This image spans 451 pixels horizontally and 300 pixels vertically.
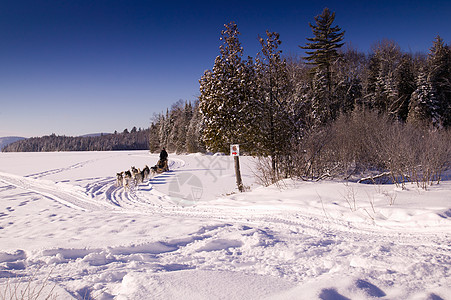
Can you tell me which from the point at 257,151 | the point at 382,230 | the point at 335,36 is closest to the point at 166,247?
the point at 382,230

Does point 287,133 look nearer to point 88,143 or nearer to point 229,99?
point 229,99

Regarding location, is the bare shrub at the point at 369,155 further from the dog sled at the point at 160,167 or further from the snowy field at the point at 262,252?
the dog sled at the point at 160,167

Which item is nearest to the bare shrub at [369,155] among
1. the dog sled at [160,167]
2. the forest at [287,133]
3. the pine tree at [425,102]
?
the forest at [287,133]

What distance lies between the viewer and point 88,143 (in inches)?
4995

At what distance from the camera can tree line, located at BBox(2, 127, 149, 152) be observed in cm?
11584

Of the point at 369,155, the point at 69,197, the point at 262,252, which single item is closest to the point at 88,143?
the point at 69,197

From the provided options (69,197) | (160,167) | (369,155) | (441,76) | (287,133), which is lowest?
(69,197)

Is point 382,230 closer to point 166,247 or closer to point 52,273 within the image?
point 166,247

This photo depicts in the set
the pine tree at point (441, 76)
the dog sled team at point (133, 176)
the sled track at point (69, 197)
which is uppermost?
the pine tree at point (441, 76)

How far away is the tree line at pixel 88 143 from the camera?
11584 cm

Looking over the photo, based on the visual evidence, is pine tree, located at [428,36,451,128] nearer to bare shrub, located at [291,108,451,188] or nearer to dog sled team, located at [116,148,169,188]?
bare shrub, located at [291,108,451,188]

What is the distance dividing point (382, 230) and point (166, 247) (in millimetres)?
4173

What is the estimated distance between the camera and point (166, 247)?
4.36 m

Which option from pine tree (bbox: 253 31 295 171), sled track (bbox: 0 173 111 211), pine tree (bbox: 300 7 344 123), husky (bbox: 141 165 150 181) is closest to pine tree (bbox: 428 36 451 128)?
pine tree (bbox: 300 7 344 123)
